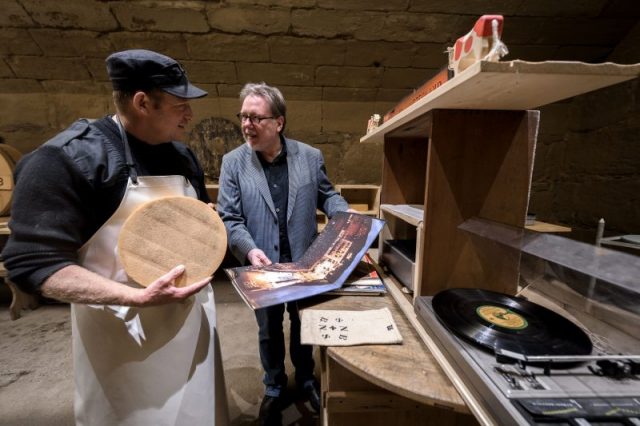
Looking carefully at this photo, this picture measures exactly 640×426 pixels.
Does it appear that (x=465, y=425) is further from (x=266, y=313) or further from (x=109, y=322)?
(x=109, y=322)

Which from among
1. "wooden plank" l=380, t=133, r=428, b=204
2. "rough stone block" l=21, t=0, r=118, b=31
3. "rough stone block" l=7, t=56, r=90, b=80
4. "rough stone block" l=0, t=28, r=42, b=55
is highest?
"rough stone block" l=21, t=0, r=118, b=31

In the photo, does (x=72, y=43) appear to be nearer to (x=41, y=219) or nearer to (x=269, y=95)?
(x=269, y=95)

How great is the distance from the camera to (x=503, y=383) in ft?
1.89

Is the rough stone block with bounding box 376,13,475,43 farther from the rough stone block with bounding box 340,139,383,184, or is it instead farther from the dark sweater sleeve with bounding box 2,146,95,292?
the dark sweater sleeve with bounding box 2,146,95,292

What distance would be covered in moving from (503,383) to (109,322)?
3.84 feet

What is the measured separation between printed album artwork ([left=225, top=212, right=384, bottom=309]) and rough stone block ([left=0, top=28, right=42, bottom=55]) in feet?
11.8

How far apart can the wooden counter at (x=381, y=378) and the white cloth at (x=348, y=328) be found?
24 mm

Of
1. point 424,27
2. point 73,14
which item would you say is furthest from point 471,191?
point 73,14

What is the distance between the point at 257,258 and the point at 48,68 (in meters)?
3.64

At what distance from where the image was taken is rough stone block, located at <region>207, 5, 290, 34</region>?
2678 mm

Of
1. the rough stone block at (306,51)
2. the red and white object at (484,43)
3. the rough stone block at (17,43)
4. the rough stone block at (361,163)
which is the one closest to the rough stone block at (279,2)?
the rough stone block at (306,51)

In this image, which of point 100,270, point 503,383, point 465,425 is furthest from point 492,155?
point 100,270

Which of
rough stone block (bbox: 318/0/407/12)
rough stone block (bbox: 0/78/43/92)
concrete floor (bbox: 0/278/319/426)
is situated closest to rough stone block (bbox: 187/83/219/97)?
rough stone block (bbox: 318/0/407/12)

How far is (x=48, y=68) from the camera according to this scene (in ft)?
10.2
